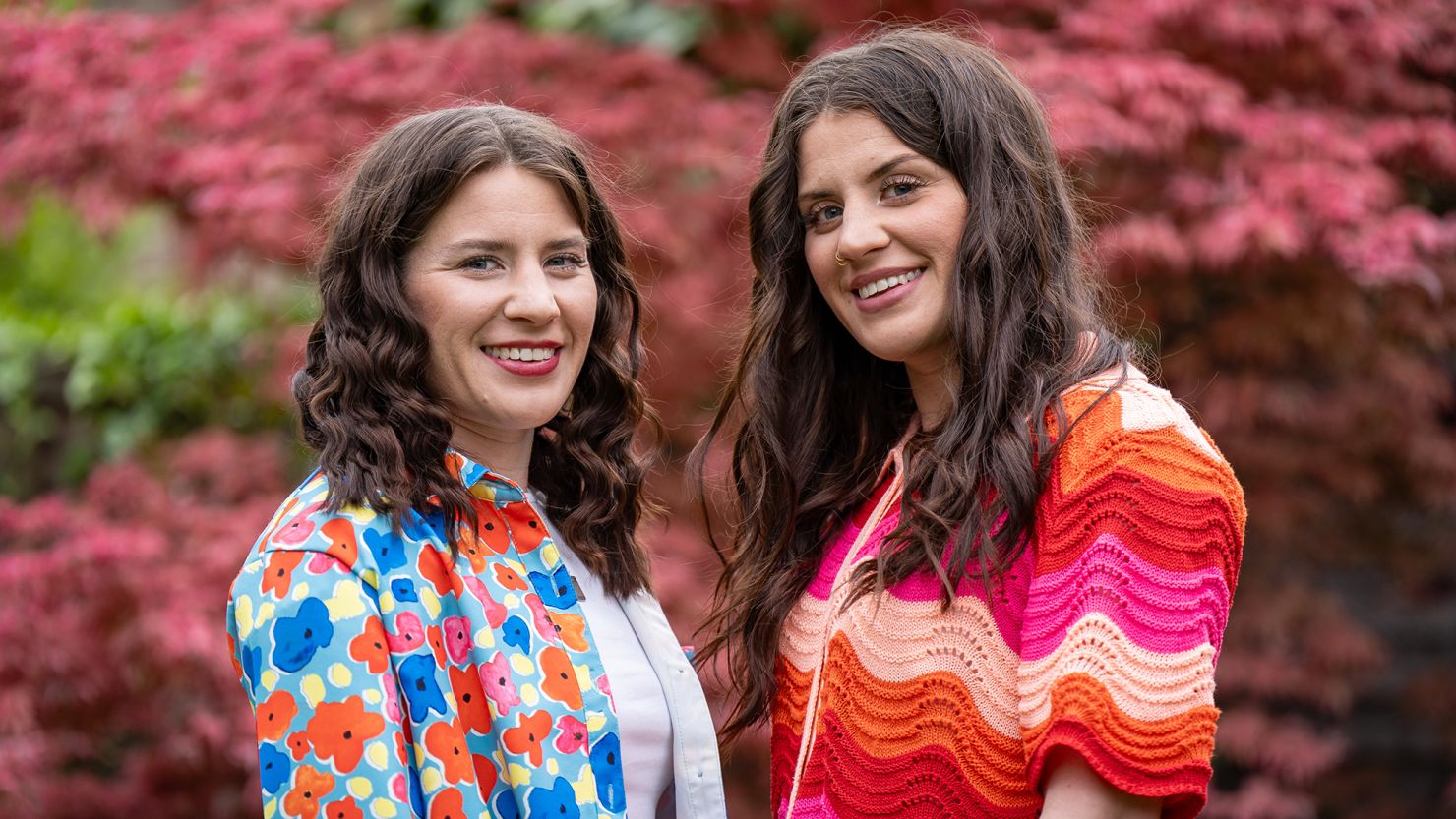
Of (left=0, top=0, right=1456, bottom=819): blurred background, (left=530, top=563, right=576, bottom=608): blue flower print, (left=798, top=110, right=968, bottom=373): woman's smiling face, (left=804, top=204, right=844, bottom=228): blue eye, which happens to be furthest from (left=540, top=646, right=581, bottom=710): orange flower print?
(left=0, top=0, right=1456, bottom=819): blurred background

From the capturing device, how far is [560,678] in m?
2.07

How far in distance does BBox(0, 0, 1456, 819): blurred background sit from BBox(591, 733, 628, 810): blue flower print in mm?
1789

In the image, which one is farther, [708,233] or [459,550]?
[708,233]

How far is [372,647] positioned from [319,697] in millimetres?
88

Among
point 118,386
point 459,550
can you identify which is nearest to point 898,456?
point 459,550

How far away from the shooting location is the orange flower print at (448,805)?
1.87m

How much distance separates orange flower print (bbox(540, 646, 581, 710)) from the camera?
2.05 metres

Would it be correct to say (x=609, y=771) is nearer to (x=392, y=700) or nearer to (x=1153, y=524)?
(x=392, y=700)

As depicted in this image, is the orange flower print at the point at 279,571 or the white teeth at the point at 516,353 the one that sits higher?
the white teeth at the point at 516,353

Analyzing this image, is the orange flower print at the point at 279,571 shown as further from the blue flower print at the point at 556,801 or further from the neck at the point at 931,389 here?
the neck at the point at 931,389

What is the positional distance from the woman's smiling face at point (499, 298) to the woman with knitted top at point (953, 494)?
1.35 feet

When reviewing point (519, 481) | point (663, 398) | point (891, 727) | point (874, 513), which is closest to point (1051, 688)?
point (891, 727)

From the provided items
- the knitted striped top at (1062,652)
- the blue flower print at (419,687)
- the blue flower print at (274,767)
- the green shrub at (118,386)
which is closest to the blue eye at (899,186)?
the knitted striped top at (1062,652)

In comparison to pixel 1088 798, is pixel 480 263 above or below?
above
